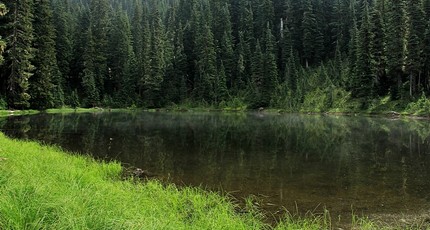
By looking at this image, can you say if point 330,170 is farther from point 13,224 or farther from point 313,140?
point 13,224

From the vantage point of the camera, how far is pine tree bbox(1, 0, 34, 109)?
4616 cm

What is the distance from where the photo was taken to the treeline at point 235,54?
5544 cm

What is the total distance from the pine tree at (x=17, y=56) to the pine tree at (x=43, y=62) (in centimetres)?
373

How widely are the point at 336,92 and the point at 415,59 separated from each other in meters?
14.7

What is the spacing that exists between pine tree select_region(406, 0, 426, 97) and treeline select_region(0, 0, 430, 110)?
0.15 meters

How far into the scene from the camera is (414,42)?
2082 inches

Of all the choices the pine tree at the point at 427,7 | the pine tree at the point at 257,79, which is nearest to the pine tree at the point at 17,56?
the pine tree at the point at 257,79

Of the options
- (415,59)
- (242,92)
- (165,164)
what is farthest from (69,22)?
(165,164)

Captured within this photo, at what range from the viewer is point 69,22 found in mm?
92062

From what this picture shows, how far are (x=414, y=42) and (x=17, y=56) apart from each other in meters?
54.9

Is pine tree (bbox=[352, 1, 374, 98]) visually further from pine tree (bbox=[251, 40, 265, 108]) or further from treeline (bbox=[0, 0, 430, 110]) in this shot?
pine tree (bbox=[251, 40, 265, 108])

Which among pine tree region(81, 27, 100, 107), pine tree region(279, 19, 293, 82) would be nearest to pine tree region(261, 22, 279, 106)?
pine tree region(279, 19, 293, 82)

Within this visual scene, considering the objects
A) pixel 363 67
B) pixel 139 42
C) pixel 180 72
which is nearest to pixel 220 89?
pixel 180 72

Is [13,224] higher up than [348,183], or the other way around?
[13,224]
